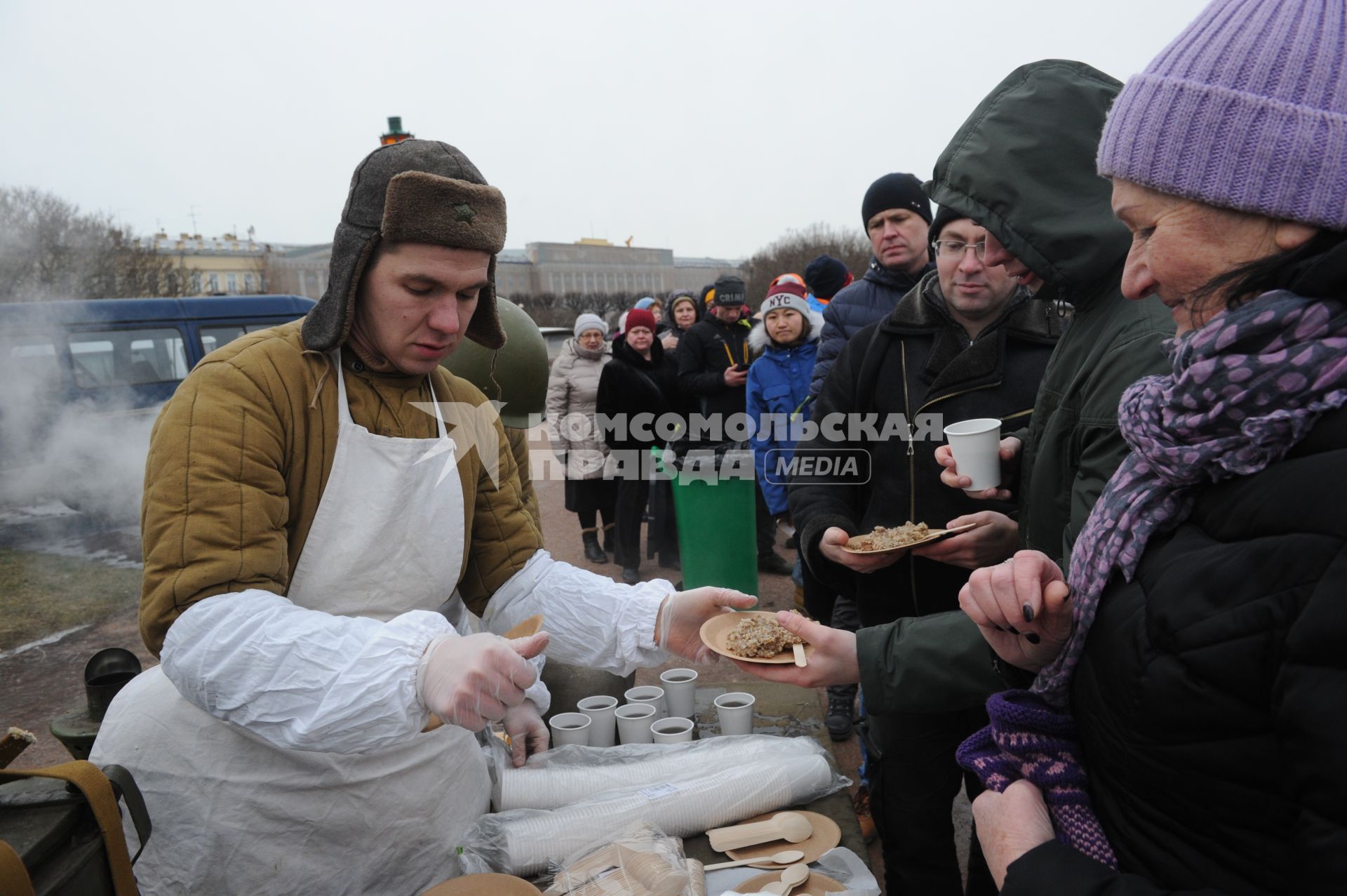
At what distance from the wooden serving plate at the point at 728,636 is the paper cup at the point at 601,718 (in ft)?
2.94

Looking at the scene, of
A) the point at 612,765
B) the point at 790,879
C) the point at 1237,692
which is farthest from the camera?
the point at 612,765

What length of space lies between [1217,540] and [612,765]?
1927 millimetres

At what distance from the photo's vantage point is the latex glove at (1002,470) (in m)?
2.29

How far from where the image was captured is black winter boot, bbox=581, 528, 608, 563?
758cm

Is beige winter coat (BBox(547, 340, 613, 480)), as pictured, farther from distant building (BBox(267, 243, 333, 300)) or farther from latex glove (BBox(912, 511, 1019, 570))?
distant building (BBox(267, 243, 333, 300))

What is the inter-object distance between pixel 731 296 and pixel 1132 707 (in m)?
6.19

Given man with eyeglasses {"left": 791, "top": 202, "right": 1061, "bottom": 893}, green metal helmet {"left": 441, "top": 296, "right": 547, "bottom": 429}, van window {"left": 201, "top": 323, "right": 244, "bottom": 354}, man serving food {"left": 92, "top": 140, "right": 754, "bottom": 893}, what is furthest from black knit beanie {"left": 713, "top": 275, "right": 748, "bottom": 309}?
van window {"left": 201, "top": 323, "right": 244, "bottom": 354}

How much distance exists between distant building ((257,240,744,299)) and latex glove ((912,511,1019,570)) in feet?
227

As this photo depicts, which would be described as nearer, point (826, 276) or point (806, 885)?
point (806, 885)

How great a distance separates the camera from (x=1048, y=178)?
1.88 meters

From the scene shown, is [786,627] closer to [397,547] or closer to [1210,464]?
[397,547]

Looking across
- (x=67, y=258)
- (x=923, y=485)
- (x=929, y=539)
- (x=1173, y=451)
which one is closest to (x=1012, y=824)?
(x=1173, y=451)

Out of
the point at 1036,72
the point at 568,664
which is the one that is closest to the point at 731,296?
the point at 568,664

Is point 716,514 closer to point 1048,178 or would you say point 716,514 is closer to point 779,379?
point 779,379
